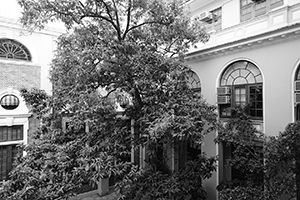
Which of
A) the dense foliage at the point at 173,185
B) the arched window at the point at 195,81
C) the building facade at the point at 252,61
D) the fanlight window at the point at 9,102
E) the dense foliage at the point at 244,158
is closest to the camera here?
the dense foliage at the point at 244,158

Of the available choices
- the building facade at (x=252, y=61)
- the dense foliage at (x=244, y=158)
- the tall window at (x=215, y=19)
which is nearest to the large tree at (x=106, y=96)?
the dense foliage at (x=244, y=158)

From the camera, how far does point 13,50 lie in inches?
355

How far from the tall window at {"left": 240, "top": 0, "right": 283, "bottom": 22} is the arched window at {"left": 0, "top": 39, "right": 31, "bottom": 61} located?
10.3 metres

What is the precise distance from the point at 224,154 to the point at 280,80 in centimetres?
371

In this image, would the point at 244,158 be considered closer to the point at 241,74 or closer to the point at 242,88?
the point at 242,88

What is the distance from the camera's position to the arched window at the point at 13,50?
8.76 metres

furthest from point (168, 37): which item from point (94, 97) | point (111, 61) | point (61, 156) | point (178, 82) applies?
point (61, 156)

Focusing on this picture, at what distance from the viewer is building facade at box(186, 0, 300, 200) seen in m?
6.08

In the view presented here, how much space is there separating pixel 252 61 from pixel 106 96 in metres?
5.58

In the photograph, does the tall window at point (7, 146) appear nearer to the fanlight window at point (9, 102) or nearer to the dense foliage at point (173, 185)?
the fanlight window at point (9, 102)

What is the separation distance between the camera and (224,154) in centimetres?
808

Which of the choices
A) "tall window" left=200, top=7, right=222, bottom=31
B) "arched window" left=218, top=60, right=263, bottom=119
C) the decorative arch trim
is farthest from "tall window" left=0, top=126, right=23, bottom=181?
"tall window" left=200, top=7, right=222, bottom=31

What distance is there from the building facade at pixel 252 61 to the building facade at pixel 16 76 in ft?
24.4

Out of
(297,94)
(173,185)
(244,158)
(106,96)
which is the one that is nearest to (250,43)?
(297,94)
